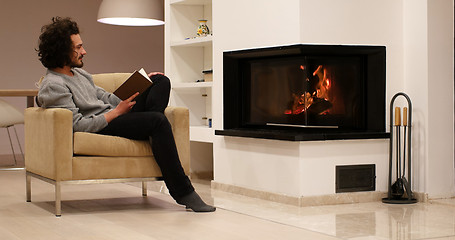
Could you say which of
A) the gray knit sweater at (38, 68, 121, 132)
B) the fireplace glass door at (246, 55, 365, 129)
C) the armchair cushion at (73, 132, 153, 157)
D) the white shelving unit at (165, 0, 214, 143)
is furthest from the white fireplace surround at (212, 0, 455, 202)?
the white shelving unit at (165, 0, 214, 143)

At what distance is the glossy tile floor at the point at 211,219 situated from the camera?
3.26m

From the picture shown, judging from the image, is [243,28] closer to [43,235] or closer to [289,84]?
[289,84]

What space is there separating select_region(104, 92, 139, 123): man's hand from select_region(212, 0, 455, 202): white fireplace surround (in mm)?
960

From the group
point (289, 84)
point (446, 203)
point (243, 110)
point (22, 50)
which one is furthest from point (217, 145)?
point (22, 50)

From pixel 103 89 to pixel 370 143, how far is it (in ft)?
5.52

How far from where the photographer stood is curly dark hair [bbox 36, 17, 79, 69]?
4000mm

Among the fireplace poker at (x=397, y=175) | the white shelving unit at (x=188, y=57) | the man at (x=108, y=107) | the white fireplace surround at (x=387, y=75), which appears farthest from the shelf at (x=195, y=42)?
the fireplace poker at (x=397, y=175)

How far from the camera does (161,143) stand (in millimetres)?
3867

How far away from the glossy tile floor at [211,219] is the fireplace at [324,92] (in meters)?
0.49

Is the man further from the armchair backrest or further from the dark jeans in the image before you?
the armchair backrest

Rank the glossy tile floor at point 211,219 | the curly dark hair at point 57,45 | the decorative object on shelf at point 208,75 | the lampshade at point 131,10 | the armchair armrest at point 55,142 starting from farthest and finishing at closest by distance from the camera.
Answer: the lampshade at point 131,10
the decorative object on shelf at point 208,75
the curly dark hair at point 57,45
the armchair armrest at point 55,142
the glossy tile floor at point 211,219

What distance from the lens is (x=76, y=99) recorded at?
3.96m

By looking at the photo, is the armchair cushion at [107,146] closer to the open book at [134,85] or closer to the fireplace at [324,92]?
the open book at [134,85]

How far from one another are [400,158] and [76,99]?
1993 millimetres
